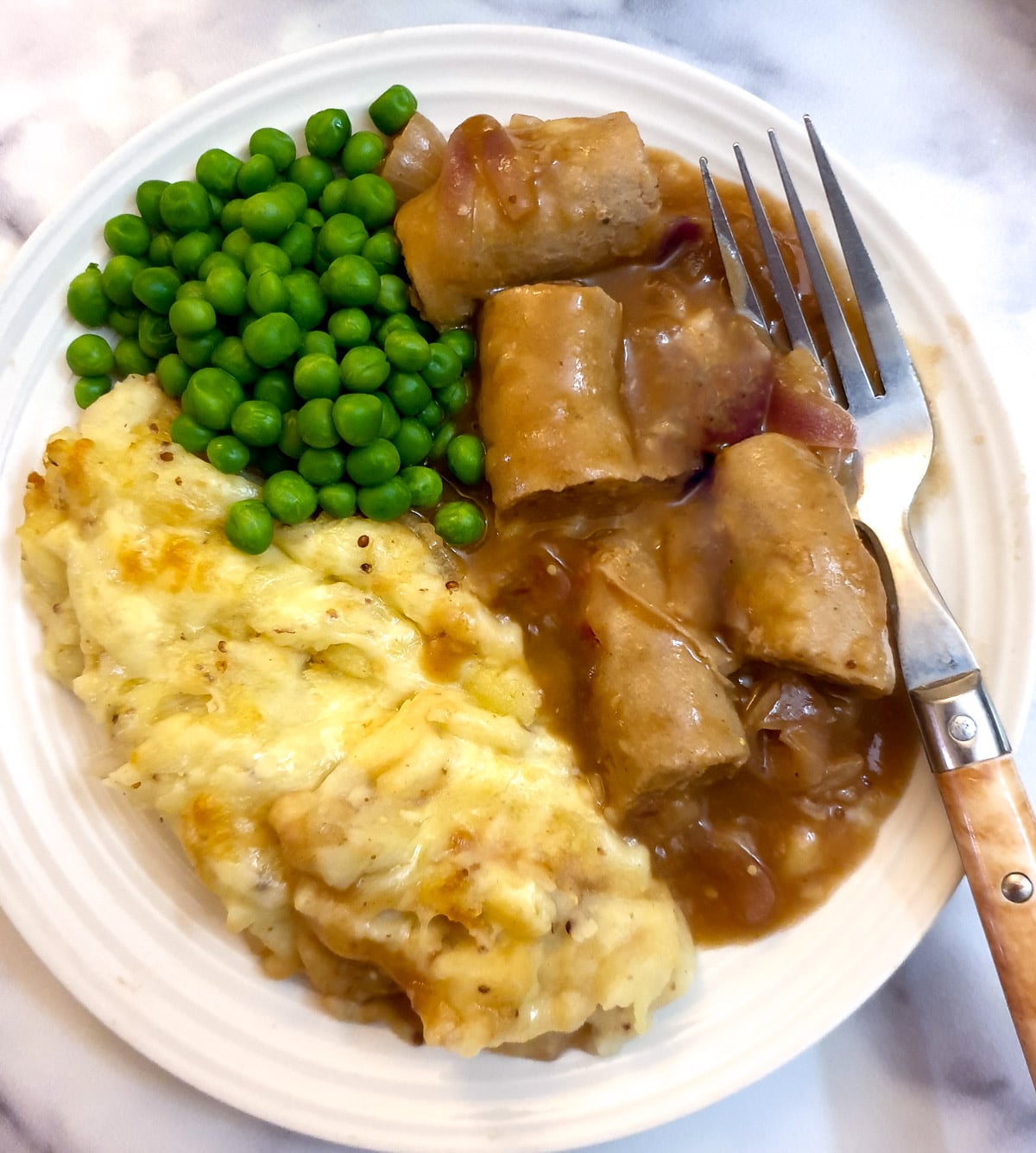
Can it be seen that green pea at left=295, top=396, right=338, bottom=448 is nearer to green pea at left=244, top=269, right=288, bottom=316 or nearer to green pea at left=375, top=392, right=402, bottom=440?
green pea at left=375, top=392, right=402, bottom=440

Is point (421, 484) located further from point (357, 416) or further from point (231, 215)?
point (231, 215)

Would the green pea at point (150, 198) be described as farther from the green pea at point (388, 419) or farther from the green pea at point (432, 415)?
the green pea at point (432, 415)

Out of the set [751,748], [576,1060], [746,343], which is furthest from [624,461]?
[576,1060]

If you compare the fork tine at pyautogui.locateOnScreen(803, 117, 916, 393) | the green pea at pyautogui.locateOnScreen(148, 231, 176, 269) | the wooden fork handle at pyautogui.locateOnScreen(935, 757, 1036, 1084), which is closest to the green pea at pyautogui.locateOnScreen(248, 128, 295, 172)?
the green pea at pyautogui.locateOnScreen(148, 231, 176, 269)

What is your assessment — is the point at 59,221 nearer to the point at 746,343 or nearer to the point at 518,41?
the point at 518,41

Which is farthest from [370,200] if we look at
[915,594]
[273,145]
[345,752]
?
[915,594]

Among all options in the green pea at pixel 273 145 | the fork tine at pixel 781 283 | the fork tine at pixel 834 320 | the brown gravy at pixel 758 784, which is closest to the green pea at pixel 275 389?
the green pea at pixel 273 145
